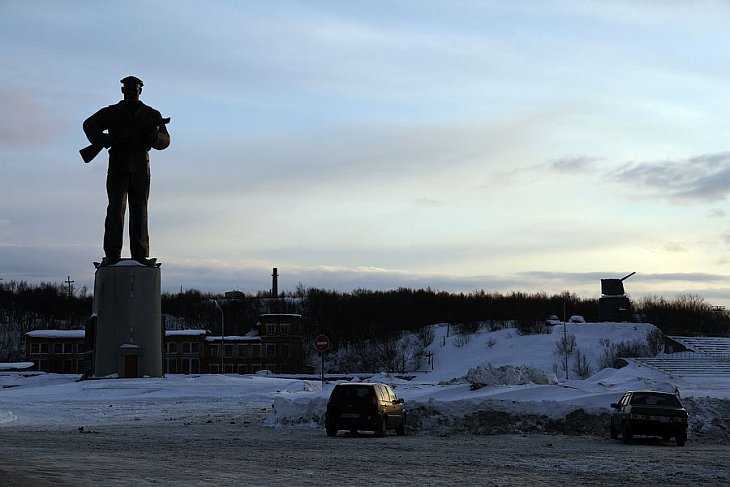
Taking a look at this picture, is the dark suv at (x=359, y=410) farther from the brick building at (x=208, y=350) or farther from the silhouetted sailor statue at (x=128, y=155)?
the brick building at (x=208, y=350)

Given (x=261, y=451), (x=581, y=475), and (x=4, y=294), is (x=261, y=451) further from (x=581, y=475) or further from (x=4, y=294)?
(x=4, y=294)

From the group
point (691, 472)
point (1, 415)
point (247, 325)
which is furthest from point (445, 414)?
point (247, 325)

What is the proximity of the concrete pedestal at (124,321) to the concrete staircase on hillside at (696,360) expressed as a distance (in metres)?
36.3

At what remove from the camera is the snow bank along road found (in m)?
14.5

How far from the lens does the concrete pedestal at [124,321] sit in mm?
59500

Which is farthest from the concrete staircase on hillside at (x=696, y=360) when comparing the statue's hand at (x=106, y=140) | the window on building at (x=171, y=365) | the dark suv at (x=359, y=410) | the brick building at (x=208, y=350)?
the window on building at (x=171, y=365)

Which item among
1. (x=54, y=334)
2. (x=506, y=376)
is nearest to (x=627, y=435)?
(x=506, y=376)

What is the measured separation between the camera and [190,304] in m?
156

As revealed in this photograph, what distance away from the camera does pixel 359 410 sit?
2558cm

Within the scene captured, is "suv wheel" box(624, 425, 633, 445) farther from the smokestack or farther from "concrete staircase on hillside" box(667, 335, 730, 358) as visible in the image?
the smokestack

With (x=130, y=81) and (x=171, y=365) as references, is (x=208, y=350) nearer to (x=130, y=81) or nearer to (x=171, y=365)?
(x=171, y=365)

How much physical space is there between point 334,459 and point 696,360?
67.5 m

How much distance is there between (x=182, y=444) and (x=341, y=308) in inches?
4915

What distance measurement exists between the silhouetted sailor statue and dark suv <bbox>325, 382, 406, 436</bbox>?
123 ft
